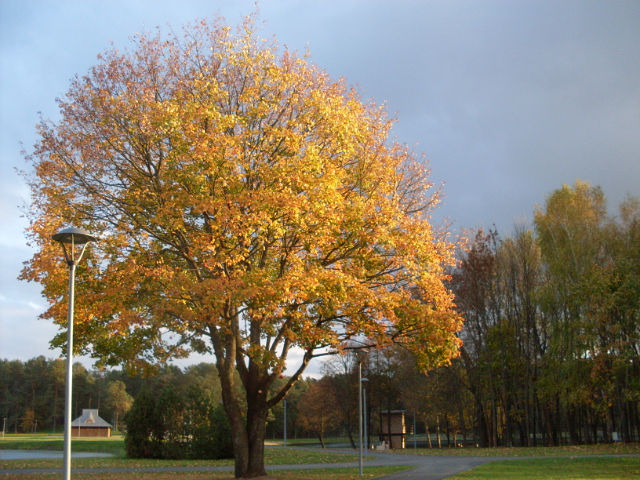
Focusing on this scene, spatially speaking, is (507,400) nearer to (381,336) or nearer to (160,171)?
(381,336)

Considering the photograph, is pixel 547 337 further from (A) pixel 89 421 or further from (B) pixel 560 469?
(A) pixel 89 421

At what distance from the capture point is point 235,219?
14.5 meters

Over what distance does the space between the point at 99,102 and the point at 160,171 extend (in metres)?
2.50

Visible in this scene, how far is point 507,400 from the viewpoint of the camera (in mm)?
44219

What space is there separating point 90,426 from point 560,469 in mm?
69007

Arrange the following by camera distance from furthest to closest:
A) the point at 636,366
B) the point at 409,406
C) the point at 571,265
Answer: the point at 409,406, the point at 571,265, the point at 636,366

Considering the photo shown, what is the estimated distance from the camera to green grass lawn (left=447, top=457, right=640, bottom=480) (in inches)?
691

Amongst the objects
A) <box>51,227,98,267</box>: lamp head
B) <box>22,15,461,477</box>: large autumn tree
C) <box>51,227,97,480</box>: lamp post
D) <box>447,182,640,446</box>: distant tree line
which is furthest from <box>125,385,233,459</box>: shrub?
<box>51,227,98,267</box>: lamp head

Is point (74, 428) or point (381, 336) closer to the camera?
point (381, 336)

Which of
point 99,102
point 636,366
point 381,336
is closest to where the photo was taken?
point 99,102

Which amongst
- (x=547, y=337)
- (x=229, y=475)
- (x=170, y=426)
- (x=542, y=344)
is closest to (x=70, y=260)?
(x=229, y=475)

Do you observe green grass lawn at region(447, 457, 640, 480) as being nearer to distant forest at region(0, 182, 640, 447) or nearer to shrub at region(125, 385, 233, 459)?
distant forest at region(0, 182, 640, 447)

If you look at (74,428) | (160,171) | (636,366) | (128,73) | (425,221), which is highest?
(128,73)

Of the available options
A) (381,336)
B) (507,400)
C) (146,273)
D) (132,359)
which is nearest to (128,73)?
(146,273)
